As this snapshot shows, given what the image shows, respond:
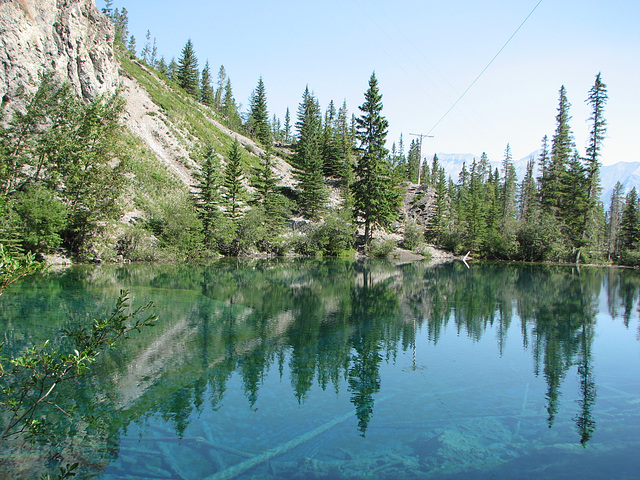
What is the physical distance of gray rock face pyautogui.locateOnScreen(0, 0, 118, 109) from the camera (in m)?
34.5

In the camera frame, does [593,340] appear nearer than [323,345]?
No

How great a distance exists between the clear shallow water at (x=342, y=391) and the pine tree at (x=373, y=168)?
33.0 meters

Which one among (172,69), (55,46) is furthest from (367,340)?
(172,69)

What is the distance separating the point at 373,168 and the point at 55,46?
112ft

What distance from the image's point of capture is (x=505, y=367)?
11.5m

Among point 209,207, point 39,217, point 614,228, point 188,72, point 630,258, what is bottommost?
point 630,258

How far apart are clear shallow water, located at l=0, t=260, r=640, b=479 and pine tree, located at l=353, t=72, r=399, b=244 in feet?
108

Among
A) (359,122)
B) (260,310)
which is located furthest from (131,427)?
(359,122)

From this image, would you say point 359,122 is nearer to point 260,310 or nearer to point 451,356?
point 260,310

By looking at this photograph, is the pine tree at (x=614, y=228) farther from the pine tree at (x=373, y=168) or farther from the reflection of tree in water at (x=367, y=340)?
the reflection of tree in water at (x=367, y=340)

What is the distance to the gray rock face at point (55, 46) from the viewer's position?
34531 mm

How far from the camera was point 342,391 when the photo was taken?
9305 mm

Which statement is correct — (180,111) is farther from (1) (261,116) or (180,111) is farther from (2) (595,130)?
(2) (595,130)

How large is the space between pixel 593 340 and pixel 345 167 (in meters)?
57.6
